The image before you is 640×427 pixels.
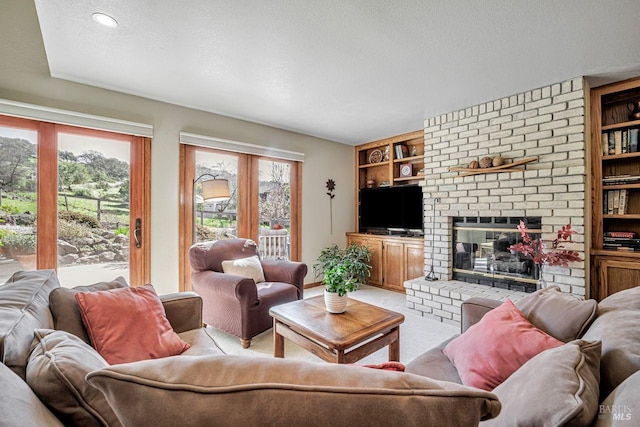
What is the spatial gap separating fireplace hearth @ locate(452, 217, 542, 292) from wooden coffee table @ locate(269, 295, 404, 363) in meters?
1.91

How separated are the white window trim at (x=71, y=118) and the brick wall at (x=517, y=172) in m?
3.37

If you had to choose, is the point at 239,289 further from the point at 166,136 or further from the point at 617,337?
the point at 617,337

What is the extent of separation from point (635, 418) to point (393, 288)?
3883 mm

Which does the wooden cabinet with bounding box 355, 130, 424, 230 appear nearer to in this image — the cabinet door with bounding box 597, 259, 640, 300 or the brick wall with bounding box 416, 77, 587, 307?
the brick wall with bounding box 416, 77, 587, 307

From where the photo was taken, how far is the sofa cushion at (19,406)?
0.50 m

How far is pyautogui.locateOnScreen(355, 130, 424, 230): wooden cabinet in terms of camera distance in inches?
173

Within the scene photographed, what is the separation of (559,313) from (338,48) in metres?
2.04

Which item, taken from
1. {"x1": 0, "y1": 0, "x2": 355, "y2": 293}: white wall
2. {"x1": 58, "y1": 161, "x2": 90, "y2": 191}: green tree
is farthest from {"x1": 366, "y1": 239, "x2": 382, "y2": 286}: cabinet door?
{"x1": 58, "y1": 161, "x2": 90, "y2": 191}: green tree

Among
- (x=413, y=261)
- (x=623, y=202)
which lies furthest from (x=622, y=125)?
(x=413, y=261)

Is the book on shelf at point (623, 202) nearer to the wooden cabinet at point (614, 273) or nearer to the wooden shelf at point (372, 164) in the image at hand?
the wooden cabinet at point (614, 273)

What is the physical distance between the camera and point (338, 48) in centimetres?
207

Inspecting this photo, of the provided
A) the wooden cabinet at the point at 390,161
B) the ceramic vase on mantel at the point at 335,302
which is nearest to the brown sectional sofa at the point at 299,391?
the ceramic vase on mantel at the point at 335,302

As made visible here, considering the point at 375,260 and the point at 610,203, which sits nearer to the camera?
the point at 610,203

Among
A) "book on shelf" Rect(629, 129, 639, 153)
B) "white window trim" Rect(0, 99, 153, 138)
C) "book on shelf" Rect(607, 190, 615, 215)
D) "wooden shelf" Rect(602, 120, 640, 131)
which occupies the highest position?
"white window trim" Rect(0, 99, 153, 138)
